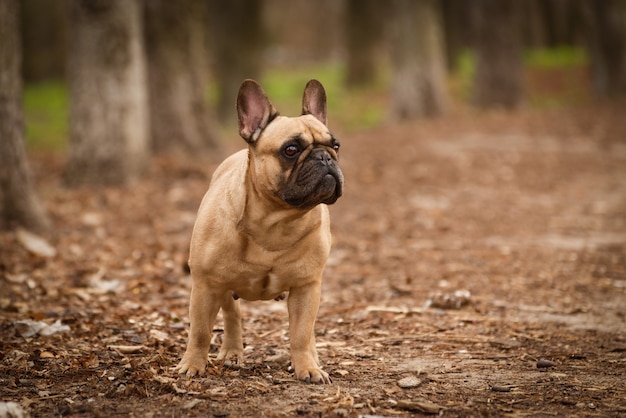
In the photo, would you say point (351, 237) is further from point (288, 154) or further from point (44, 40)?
point (44, 40)

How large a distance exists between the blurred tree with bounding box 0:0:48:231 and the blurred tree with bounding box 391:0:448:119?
1346 cm

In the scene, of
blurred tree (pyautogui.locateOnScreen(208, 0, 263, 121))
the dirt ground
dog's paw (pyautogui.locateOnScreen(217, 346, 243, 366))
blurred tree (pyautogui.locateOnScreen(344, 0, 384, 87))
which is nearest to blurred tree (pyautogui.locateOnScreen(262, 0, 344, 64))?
blurred tree (pyautogui.locateOnScreen(344, 0, 384, 87))

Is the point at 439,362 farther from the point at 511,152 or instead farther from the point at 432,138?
the point at 432,138

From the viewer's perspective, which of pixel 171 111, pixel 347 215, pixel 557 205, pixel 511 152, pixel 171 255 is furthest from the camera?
pixel 511 152

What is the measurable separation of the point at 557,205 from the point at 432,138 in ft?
20.2

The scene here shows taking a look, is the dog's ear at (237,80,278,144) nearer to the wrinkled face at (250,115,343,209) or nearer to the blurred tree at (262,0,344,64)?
the wrinkled face at (250,115,343,209)

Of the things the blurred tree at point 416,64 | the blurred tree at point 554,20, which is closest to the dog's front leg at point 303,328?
the blurred tree at point 416,64

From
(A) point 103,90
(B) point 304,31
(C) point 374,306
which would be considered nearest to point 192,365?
(C) point 374,306

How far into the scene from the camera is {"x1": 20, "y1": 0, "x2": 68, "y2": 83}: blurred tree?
3350 centimetres

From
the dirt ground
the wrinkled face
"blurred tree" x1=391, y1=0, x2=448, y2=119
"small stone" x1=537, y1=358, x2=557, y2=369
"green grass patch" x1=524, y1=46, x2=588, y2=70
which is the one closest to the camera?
the dirt ground

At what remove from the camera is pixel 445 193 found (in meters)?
13.2

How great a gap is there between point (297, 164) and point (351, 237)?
5.30m

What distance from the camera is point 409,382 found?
498 centimetres

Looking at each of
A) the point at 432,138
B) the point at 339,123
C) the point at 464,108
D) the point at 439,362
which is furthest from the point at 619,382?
the point at 464,108
